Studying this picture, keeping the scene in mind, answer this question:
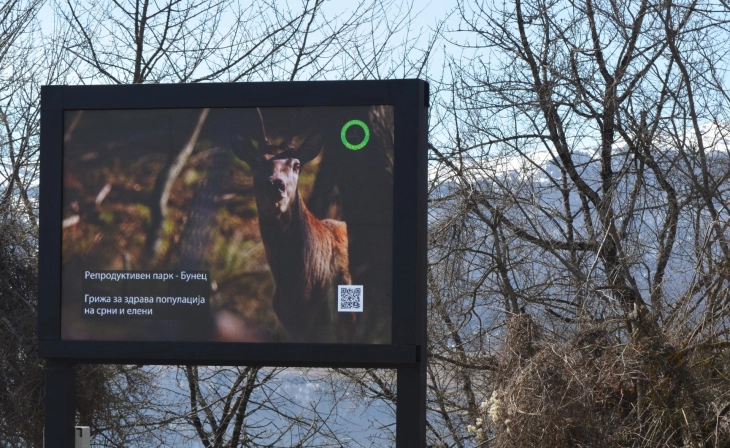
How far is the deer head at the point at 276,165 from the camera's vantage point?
4.93 metres

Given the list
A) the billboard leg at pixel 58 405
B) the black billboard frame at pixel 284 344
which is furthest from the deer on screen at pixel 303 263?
the billboard leg at pixel 58 405

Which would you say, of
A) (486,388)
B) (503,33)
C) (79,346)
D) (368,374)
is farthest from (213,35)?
(79,346)

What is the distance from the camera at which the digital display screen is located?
193 inches

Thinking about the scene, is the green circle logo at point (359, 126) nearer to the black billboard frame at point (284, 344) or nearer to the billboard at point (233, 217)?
the billboard at point (233, 217)

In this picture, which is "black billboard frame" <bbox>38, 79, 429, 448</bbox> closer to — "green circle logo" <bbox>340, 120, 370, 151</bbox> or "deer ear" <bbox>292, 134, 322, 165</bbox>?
"green circle logo" <bbox>340, 120, 370, 151</bbox>

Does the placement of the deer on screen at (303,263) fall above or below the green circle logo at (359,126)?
below

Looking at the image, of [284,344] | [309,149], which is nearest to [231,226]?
[309,149]

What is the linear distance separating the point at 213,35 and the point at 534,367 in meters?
7.10

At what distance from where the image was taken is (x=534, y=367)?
18.3ft

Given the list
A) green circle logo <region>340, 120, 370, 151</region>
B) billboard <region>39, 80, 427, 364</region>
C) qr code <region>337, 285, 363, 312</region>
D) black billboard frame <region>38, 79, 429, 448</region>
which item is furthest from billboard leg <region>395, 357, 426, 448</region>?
green circle logo <region>340, 120, 370, 151</region>

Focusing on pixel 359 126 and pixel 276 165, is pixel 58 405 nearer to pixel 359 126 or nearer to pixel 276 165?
pixel 276 165

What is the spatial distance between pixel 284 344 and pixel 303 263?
48 centimetres

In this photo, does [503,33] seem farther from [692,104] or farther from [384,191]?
[384,191]

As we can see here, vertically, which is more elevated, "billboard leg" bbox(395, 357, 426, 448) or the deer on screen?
the deer on screen
